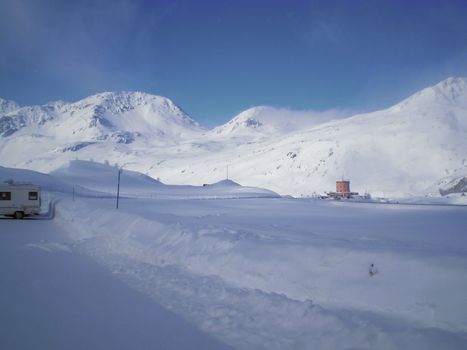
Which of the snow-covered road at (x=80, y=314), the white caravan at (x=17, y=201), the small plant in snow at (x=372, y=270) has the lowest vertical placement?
the snow-covered road at (x=80, y=314)

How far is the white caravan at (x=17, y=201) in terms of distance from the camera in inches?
1022

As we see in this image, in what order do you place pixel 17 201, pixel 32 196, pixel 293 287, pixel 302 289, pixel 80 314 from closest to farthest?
1. pixel 80 314
2. pixel 302 289
3. pixel 293 287
4. pixel 17 201
5. pixel 32 196

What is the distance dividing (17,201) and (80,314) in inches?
908

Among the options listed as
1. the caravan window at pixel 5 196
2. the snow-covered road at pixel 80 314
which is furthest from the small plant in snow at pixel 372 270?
the caravan window at pixel 5 196

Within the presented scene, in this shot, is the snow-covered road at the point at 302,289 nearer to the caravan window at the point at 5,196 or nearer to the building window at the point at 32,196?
the building window at the point at 32,196

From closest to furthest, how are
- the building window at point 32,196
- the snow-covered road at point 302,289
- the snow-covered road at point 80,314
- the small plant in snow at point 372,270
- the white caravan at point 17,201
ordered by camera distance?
the snow-covered road at point 80,314 → the snow-covered road at point 302,289 → the small plant in snow at point 372,270 → the white caravan at point 17,201 → the building window at point 32,196

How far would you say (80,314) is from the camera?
6953 mm

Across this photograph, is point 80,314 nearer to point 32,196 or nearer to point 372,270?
point 372,270

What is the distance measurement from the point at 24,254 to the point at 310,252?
9.92m

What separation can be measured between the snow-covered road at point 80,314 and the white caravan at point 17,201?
57.0 feet

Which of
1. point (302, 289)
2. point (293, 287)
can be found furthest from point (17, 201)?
point (302, 289)

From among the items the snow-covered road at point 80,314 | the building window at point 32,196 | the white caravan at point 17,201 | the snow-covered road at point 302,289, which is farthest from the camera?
the building window at point 32,196

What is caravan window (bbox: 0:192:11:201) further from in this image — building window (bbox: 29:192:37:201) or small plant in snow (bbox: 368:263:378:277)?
small plant in snow (bbox: 368:263:378:277)

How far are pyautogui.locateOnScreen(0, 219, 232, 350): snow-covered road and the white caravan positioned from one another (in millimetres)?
17372
